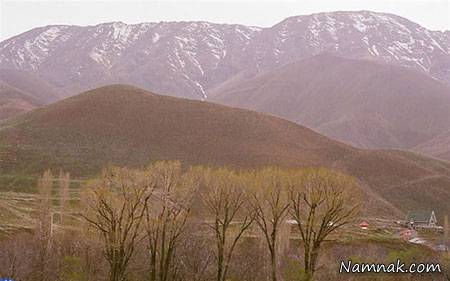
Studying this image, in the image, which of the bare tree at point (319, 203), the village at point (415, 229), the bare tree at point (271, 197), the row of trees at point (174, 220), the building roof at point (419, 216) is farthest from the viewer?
the building roof at point (419, 216)

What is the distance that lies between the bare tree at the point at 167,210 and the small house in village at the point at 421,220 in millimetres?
78977

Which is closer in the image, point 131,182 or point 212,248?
point 131,182

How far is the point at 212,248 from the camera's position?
61594mm

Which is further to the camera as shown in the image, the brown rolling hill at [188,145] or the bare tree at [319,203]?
the brown rolling hill at [188,145]

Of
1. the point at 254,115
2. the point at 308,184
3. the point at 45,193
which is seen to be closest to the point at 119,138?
the point at 254,115

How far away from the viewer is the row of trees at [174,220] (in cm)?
5028

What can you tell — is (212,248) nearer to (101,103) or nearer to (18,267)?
(18,267)

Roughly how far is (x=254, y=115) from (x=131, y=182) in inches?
5614

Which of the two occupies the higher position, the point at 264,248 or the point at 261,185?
the point at 261,185

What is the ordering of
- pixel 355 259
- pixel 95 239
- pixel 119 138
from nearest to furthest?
pixel 95 239 → pixel 355 259 → pixel 119 138

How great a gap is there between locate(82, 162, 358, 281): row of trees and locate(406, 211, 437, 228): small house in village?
239 ft

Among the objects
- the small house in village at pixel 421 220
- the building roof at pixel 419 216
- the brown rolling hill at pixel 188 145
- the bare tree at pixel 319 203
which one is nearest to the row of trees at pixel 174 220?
the bare tree at pixel 319 203

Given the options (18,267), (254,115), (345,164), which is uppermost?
(254,115)

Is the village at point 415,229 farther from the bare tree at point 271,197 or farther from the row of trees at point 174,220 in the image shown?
the bare tree at point 271,197
